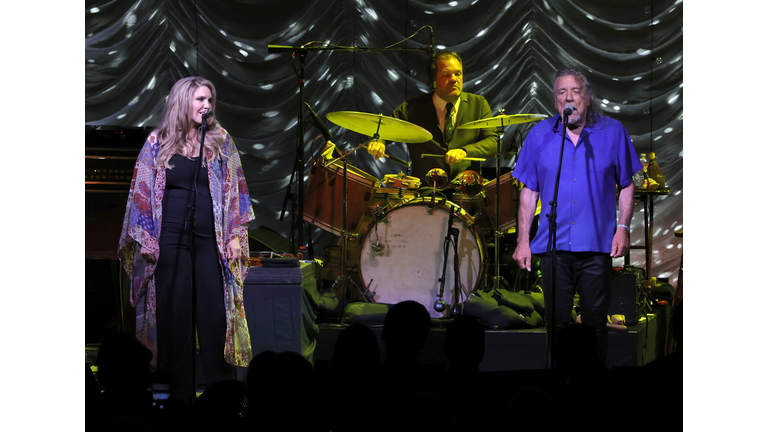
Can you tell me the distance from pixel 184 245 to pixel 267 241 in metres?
2.32

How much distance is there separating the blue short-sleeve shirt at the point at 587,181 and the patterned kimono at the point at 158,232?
58.4 inches

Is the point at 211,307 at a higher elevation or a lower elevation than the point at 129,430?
higher

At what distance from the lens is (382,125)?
14.9 feet

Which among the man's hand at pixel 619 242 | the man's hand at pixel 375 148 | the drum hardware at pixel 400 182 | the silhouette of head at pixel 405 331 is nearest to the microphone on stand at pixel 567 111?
the man's hand at pixel 619 242

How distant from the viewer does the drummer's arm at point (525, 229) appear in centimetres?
330

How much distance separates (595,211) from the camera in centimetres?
321

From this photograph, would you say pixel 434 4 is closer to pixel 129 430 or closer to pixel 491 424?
pixel 491 424

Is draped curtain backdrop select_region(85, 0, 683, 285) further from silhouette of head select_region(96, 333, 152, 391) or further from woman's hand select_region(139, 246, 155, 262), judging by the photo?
woman's hand select_region(139, 246, 155, 262)

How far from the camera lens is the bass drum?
458 centimetres

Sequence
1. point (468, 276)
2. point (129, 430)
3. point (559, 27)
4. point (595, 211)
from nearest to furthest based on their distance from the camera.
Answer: point (129, 430), point (595, 211), point (468, 276), point (559, 27)

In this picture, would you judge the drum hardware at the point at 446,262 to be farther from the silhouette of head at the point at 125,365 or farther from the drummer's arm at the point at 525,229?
the silhouette of head at the point at 125,365

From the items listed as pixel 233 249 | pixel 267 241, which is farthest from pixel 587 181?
pixel 267 241

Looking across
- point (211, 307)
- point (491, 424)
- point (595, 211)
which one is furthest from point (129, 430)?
point (595, 211)

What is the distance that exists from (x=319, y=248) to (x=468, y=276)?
199 cm
